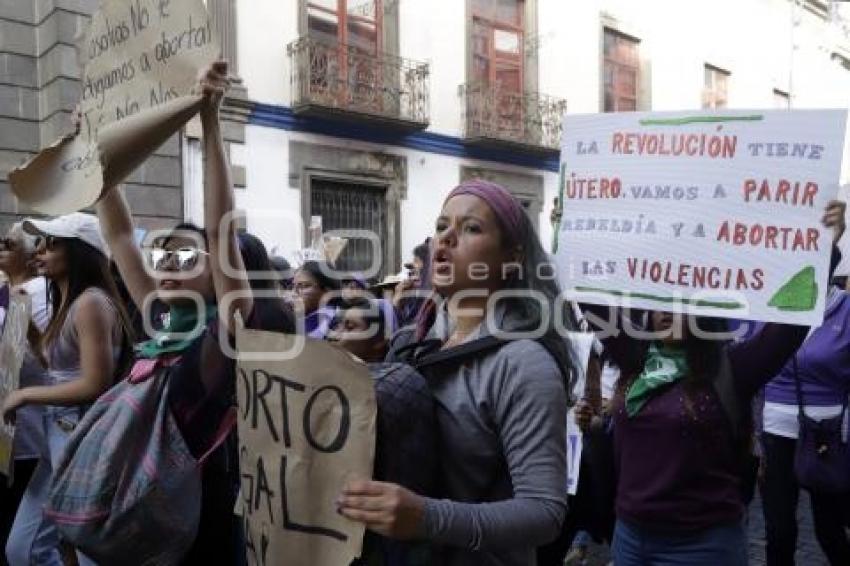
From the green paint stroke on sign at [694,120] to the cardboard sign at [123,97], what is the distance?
1291 mm

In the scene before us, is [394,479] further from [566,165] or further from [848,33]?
[848,33]

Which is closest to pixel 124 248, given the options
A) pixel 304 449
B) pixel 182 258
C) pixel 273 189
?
pixel 182 258

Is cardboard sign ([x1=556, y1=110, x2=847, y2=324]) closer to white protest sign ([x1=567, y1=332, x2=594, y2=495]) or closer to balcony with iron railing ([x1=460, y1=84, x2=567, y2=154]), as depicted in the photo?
white protest sign ([x1=567, y1=332, x2=594, y2=495])

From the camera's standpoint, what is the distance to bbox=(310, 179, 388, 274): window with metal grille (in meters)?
11.6

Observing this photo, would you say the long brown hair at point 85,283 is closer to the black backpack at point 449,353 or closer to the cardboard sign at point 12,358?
the cardboard sign at point 12,358

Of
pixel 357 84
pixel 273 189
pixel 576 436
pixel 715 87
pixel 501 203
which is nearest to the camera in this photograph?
pixel 501 203

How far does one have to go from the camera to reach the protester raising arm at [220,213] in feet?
6.38

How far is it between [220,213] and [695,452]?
1462 mm

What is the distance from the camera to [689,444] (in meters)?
2.33

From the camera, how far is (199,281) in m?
2.34

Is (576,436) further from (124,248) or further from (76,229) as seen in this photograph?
(76,229)

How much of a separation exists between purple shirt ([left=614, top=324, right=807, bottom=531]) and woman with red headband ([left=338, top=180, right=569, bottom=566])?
0.83 m

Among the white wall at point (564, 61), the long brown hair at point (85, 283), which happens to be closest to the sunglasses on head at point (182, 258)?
the long brown hair at point (85, 283)

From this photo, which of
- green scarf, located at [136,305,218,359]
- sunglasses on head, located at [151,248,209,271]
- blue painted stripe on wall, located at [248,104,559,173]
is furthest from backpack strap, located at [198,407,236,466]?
blue painted stripe on wall, located at [248,104,559,173]
